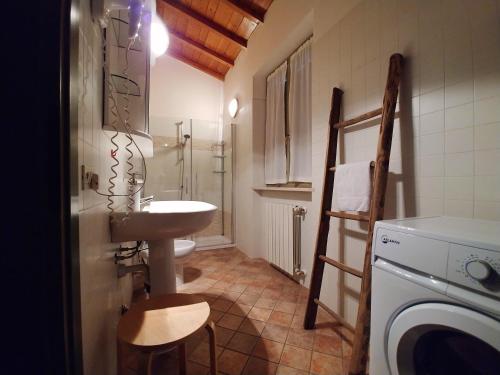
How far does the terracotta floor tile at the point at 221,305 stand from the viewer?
154 centimetres

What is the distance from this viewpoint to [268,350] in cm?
115

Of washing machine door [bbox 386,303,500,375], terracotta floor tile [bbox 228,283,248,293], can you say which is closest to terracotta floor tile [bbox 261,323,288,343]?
terracotta floor tile [bbox 228,283,248,293]

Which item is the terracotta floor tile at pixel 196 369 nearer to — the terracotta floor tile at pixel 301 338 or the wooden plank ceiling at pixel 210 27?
the terracotta floor tile at pixel 301 338

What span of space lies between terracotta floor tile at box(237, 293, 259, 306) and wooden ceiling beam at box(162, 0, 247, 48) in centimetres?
272

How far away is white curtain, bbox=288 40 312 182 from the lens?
1.88 meters

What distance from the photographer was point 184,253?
1770mm

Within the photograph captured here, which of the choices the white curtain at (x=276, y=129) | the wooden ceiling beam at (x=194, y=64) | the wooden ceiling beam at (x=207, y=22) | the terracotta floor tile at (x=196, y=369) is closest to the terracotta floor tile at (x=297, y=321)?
the terracotta floor tile at (x=196, y=369)

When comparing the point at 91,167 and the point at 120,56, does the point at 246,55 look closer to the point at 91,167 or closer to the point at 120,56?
the point at 120,56

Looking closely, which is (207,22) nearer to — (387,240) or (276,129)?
(276,129)

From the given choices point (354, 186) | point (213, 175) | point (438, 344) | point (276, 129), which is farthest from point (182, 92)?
point (438, 344)

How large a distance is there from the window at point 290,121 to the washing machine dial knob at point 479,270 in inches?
55.5

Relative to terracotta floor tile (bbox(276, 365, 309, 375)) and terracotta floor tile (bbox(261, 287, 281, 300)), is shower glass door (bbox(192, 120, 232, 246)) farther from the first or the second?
terracotta floor tile (bbox(276, 365, 309, 375))

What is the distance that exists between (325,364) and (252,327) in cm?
45

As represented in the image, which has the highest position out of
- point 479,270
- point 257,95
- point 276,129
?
point 257,95
